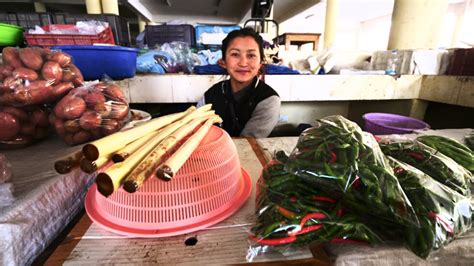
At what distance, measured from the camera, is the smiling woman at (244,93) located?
3.80ft

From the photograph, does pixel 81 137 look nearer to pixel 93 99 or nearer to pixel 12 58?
pixel 93 99

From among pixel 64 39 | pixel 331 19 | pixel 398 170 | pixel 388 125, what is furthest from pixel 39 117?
pixel 331 19

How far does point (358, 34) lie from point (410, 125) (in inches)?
483

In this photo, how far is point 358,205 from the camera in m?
0.37

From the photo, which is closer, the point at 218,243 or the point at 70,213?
the point at 218,243

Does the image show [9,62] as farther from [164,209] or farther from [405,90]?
[405,90]

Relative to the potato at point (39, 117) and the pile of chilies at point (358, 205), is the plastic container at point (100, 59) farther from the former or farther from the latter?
the pile of chilies at point (358, 205)

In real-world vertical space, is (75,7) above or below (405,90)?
above

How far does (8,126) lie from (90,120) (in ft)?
0.62

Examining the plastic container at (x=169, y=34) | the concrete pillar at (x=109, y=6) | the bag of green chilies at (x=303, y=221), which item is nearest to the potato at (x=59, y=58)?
the bag of green chilies at (x=303, y=221)

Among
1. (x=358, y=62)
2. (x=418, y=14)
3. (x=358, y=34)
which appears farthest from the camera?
(x=358, y=34)

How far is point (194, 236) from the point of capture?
41cm

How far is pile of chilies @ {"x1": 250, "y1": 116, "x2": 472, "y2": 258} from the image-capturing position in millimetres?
353

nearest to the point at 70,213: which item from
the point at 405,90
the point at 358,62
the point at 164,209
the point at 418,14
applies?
the point at 164,209
